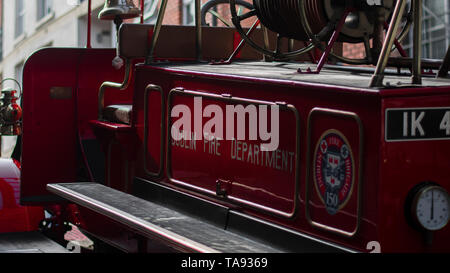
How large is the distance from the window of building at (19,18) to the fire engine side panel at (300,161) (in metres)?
21.1

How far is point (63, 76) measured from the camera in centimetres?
501

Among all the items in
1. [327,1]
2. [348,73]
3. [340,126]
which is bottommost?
[340,126]

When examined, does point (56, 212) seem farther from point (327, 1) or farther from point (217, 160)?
point (327, 1)

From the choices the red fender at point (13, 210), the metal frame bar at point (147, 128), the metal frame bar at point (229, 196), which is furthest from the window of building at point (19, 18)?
the metal frame bar at point (229, 196)

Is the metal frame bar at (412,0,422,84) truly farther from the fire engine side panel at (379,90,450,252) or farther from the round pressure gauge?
the round pressure gauge

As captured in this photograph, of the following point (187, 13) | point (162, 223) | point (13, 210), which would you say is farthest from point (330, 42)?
point (187, 13)

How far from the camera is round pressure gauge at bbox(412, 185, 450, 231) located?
2.64 meters

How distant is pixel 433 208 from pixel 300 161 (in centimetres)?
59

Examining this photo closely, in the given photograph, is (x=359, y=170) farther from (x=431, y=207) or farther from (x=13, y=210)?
(x=13, y=210)

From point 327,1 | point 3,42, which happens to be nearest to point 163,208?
point 327,1

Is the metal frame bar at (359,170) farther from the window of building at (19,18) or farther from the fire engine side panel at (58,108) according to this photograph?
the window of building at (19,18)

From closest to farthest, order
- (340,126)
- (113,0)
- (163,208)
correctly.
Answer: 1. (340,126)
2. (163,208)
3. (113,0)

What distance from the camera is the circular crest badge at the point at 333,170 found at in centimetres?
276
